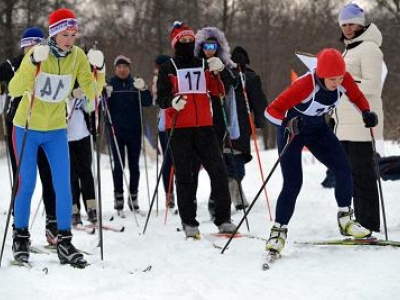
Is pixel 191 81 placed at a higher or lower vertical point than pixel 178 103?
higher

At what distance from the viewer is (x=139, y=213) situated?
26.2 ft

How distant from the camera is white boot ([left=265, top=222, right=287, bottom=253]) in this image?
4527 millimetres

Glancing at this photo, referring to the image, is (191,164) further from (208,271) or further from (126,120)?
(126,120)

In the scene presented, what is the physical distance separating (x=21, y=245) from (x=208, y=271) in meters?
1.53

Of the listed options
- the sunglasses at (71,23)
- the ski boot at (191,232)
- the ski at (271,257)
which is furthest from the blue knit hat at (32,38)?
the ski at (271,257)

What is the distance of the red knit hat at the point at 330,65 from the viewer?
14.4ft

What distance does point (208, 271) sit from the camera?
169 inches

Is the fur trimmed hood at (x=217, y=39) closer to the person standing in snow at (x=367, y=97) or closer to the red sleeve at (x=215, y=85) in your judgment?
the red sleeve at (x=215, y=85)

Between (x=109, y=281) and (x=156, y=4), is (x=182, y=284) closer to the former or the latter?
(x=109, y=281)

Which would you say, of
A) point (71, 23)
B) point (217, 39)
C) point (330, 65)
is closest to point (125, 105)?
point (217, 39)

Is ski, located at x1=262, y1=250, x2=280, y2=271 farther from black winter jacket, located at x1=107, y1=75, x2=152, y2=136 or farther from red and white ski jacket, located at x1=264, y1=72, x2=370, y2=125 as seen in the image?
black winter jacket, located at x1=107, y1=75, x2=152, y2=136

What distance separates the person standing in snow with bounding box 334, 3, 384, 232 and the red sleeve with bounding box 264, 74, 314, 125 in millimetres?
1093

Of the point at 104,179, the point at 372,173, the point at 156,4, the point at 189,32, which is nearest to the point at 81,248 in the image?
the point at 189,32

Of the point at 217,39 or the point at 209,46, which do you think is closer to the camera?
the point at 209,46
